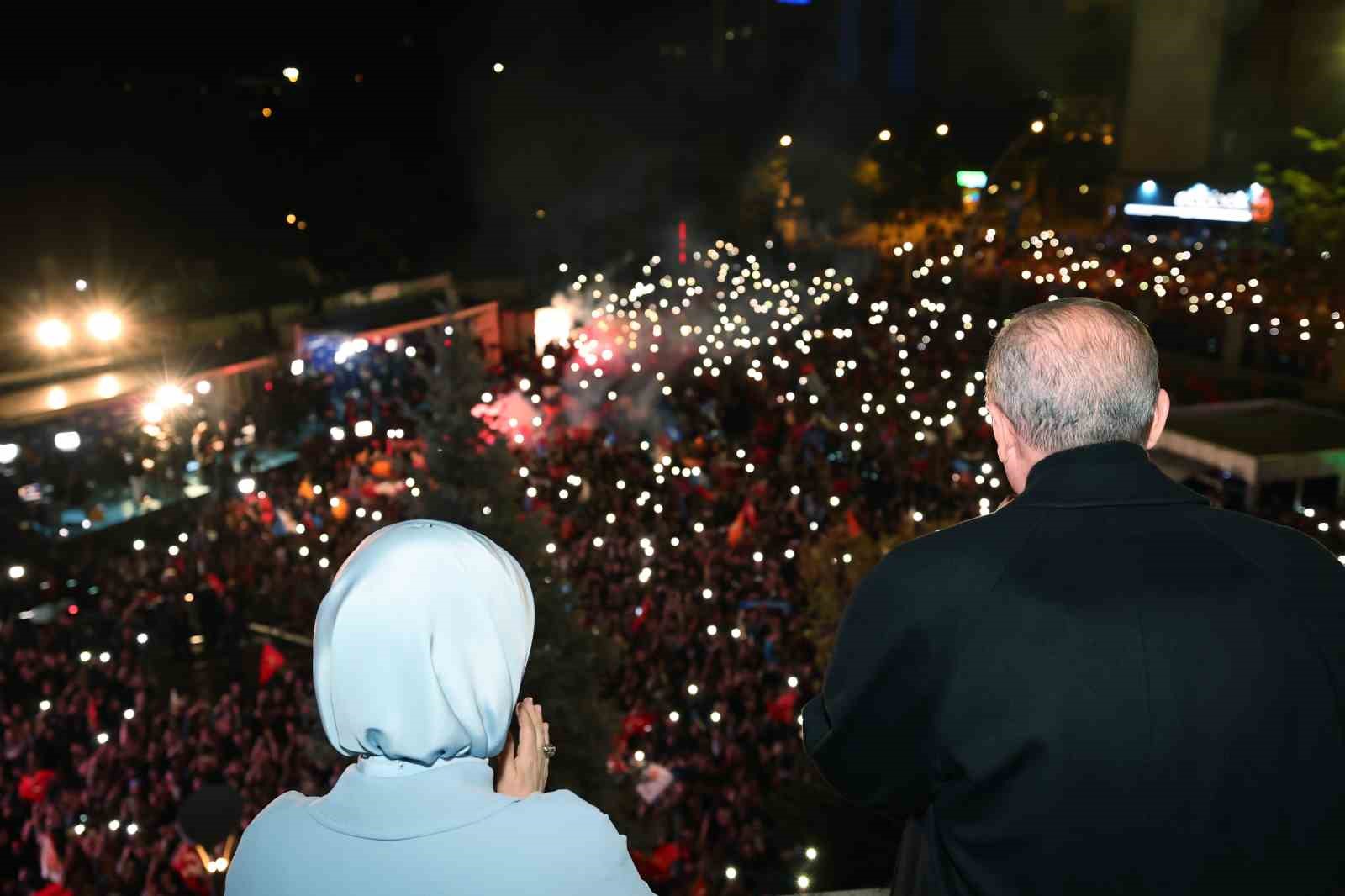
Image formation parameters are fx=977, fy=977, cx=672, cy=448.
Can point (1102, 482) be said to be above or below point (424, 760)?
above

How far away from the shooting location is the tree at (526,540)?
6820 millimetres

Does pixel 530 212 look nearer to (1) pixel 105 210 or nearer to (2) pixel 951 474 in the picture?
Answer: (1) pixel 105 210

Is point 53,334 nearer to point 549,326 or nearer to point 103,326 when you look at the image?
point 103,326

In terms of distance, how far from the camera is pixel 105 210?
2266 cm

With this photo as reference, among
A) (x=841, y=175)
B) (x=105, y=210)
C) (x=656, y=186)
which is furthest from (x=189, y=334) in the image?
(x=841, y=175)

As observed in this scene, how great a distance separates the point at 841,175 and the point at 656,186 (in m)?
8.97

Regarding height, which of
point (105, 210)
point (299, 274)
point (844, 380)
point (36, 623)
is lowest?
point (36, 623)

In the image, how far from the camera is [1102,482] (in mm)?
1522

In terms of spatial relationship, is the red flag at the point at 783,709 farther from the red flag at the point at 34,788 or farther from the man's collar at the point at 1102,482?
the man's collar at the point at 1102,482

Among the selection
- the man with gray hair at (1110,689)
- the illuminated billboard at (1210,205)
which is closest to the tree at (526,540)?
the man with gray hair at (1110,689)

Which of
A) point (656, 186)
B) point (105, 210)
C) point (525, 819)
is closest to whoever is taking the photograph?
point (525, 819)

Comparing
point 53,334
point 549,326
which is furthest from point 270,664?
point 549,326

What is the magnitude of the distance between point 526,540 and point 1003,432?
570 centimetres

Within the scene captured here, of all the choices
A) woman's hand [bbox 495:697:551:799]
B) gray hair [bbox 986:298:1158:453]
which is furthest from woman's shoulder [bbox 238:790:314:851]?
gray hair [bbox 986:298:1158:453]
